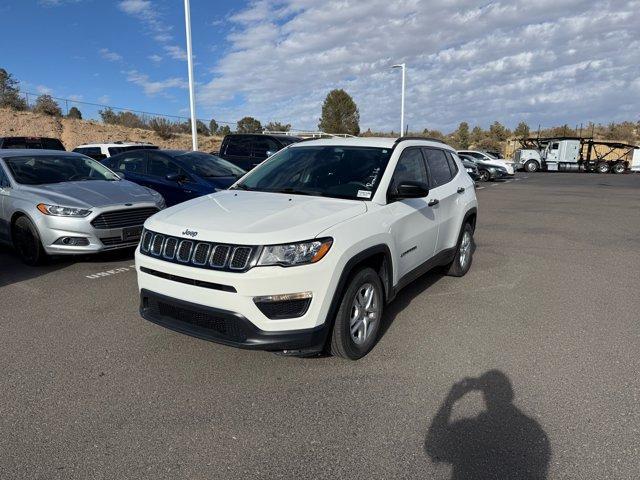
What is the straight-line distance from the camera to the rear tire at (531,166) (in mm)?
36500

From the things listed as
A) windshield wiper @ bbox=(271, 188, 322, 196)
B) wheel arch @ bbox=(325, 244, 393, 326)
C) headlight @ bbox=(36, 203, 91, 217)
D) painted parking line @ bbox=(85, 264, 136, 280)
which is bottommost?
painted parking line @ bbox=(85, 264, 136, 280)

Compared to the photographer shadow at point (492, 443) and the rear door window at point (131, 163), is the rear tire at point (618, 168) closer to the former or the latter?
the rear door window at point (131, 163)

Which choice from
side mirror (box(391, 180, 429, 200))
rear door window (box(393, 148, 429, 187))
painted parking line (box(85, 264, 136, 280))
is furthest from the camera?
painted parking line (box(85, 264, 136, 280))

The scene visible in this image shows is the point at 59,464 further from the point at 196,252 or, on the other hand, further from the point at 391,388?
the point at 391,388

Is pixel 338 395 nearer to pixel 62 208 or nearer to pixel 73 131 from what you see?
pixel 62 208

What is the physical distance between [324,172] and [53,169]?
514 cm

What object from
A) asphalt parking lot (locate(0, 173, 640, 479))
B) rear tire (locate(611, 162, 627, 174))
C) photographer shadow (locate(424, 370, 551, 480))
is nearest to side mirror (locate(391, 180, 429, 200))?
asphalt parking lot (locate(0, 173, 640, 479))

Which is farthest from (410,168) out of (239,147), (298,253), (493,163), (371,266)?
(493,163)

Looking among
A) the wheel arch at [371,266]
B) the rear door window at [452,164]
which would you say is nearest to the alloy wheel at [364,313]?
the wheel arch at [371,266]

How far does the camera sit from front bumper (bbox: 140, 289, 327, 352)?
3.20 m

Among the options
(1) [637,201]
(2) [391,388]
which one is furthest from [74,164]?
(1) [637,201]

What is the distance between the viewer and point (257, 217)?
11.7 ft

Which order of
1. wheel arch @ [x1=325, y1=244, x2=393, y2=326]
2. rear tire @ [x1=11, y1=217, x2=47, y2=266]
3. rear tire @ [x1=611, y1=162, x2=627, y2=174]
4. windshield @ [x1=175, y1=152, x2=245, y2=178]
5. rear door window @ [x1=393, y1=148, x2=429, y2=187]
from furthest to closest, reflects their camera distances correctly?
rear tire @ [x1=611, y1=162, x2=627, y2=174] < windshield @ [x1=175, y1=152, x2=245, y2=178] < rear tire @ [x1=11, y1=217, x2=47, y2=266] < rear door window @ [x1=393, y1=148, x2=429, y2=187] < wheel arch @ [x1=325, y1=244, x2=393, y2=326]

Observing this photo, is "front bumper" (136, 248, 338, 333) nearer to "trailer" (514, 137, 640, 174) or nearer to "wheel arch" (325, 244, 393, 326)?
"wheel arch" (325, 244, 393, 326)
